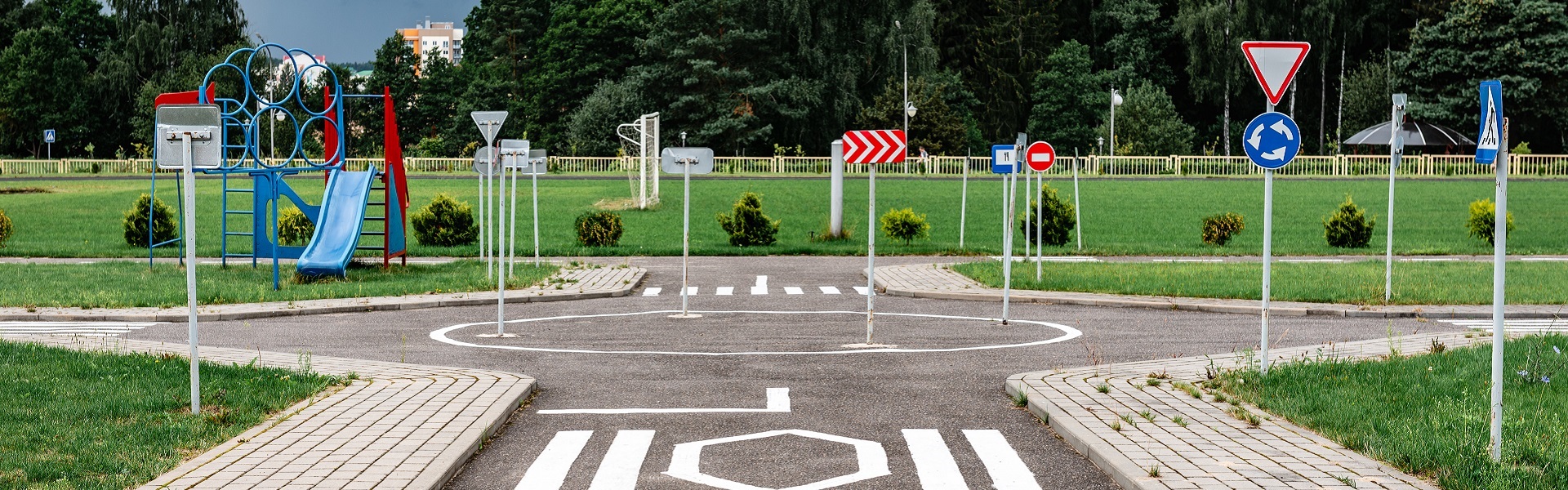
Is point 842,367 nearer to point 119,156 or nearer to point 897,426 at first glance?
point 897,426

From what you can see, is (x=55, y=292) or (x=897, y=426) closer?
(x=897, y=426)

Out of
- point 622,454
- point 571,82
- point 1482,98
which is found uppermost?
point 571,82

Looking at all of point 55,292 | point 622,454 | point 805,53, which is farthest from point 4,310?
point 805,53

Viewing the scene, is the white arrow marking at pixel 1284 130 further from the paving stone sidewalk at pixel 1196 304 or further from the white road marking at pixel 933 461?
the paving stone sidewalk at pixel 1196 304

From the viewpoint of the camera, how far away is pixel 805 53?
224 feet

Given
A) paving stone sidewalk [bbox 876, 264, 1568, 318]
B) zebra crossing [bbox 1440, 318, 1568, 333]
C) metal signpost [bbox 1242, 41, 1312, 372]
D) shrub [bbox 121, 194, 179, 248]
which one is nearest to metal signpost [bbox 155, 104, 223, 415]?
metal signpost [bbox 1242, 41, 1312, 372]

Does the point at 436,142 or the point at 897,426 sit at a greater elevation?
the point at 436,142

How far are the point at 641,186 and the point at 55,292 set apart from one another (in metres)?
22.9

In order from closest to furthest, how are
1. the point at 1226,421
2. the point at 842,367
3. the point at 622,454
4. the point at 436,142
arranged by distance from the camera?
the point at 622,454, the point at 1226,421, the point at 842,367, the point at 436,142

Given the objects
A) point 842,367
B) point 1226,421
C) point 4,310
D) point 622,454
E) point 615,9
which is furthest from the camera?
point 615,9

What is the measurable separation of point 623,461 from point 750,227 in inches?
883

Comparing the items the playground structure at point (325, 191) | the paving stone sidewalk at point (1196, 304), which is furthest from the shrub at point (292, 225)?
the paving stone sidewalk at point (1196, 304)

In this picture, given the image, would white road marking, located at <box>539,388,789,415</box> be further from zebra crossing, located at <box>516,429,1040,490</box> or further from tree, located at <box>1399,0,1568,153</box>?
tree, located at <box>1399,0,1568,153</box>

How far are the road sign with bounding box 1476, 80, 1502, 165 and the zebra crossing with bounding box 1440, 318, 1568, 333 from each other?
27.5ft
